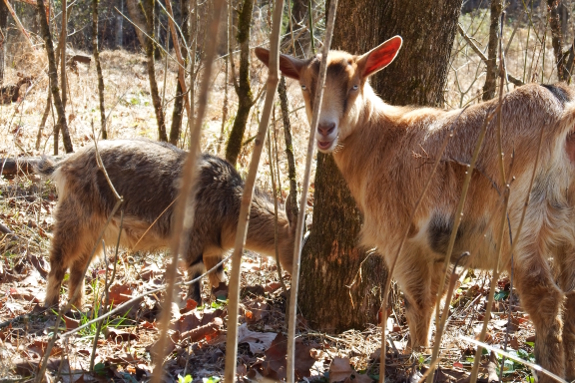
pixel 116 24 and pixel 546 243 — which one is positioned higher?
pixel 116 24

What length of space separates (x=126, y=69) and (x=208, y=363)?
44.1ft

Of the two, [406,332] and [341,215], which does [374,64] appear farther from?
[406,332]

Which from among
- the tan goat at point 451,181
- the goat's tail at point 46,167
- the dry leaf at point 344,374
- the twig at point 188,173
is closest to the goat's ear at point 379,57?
the tan goat at point 451,181

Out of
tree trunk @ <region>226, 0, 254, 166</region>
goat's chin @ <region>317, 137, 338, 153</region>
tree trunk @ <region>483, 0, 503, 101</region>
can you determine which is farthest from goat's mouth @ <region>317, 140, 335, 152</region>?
tree trunk @ <region>226, 0, 254, 166</region>

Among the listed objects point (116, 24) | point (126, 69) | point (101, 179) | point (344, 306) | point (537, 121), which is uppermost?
point (116, 24)

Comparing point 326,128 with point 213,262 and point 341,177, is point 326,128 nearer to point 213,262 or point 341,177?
point 341,177

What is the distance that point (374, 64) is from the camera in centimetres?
394

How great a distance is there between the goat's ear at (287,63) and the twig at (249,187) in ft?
7.75

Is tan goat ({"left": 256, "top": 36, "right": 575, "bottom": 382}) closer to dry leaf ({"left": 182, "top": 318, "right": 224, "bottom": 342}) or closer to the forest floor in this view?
the forest floor

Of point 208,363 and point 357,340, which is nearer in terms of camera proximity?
point 208,363

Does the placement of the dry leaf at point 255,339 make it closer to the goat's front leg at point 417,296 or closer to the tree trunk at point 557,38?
the goat's front leg at point 417,296

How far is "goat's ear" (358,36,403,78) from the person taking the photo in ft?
12.5

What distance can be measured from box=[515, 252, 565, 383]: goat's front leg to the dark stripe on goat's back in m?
0.90

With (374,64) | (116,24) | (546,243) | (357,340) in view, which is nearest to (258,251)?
(357,340)
